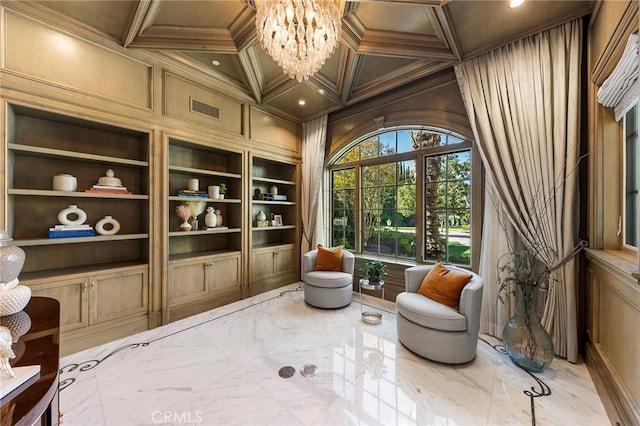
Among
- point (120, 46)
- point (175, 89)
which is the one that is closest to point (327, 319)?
point (175, 89)

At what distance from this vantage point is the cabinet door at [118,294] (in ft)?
8.07

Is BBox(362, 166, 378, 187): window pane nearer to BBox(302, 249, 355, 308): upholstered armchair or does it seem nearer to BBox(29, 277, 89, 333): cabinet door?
BBox(302, 249, 355, 308): upholstered armchair

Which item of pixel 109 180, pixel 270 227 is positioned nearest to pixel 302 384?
pixel 270 227

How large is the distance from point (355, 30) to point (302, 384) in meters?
3.33

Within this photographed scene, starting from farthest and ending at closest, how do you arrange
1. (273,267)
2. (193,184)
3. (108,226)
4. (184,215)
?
(273,267) < (193,184) < (184,215) < (108,226)

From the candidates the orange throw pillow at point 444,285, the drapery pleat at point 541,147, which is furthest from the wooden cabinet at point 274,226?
the drapery pleat at point 541,147

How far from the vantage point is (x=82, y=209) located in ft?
8.79

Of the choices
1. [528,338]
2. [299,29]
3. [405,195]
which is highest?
[299,29]

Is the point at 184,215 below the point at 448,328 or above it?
above

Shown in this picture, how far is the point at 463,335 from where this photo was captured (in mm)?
2127

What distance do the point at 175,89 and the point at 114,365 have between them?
2939 millimetres

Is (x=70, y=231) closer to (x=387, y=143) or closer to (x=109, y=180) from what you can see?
(x=109, y=180)

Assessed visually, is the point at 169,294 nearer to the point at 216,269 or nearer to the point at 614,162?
the point at 216,269

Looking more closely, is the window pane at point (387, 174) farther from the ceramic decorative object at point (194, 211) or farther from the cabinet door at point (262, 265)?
the ceramic decorative object at point (194, 211)
